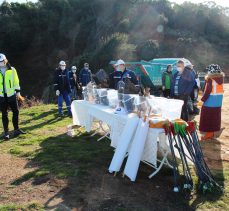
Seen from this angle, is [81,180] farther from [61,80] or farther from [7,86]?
[61,80]

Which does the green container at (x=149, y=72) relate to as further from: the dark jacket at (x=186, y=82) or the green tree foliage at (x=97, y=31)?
the green tree foliage at (x=97, y=31)

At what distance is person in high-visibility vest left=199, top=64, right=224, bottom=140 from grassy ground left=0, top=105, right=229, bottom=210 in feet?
1.08

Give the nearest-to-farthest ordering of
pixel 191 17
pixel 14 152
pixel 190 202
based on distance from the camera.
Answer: pixel 190 202
pixel 14 152
pixel 191 17

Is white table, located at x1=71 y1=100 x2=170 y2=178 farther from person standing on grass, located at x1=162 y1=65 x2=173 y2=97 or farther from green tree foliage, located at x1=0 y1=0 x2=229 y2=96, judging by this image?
green tree foliage, located at x1=0 y1=0 x2=229 y2=96

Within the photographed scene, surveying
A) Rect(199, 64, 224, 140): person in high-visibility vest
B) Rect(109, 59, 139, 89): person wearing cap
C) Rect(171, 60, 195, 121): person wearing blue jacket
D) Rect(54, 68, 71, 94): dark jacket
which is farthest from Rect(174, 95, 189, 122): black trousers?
Rect(54, 68, 71, 94): dark jacket

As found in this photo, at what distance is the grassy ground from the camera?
4.33 metres

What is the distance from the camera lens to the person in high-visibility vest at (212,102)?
7.13 metres

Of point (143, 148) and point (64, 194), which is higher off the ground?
point (143, 148)

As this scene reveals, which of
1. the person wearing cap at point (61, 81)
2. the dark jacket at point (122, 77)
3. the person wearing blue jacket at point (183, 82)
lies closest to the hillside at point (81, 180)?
the person wearing blue jacket at point (183, 82)

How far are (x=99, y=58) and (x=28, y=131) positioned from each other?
19.2 metres

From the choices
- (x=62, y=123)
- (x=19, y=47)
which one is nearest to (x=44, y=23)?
(x=19, y=47)

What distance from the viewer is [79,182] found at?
5031 mm

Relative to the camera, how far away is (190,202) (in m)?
4.33

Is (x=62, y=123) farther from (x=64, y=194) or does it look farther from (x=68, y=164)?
(x=64, y=194)
